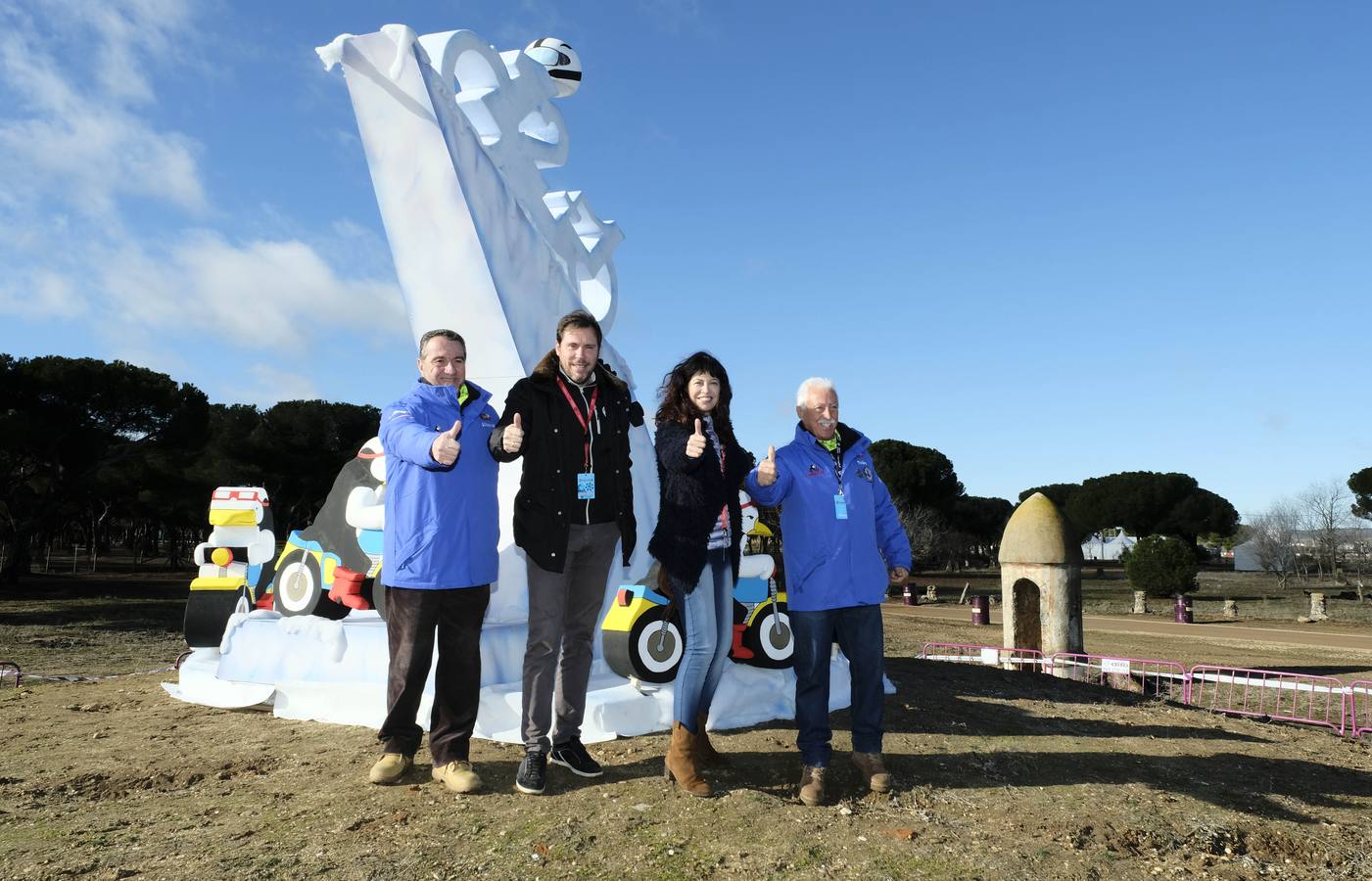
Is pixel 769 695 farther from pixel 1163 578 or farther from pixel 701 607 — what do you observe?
pixel 1163 578

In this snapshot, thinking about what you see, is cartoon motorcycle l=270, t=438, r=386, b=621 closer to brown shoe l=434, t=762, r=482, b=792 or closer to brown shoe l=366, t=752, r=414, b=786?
brown shoe l=366, t=752, r=414, b=786

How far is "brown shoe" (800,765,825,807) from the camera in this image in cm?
329

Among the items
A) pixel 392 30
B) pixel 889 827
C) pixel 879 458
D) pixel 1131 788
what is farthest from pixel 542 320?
pixel 879 458

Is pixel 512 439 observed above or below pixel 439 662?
above

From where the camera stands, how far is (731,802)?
325 centimetres

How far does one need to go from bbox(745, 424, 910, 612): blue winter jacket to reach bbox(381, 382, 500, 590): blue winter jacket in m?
1.09

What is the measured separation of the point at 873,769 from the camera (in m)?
3.50

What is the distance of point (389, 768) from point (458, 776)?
337 mm

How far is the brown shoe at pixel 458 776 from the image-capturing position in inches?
131

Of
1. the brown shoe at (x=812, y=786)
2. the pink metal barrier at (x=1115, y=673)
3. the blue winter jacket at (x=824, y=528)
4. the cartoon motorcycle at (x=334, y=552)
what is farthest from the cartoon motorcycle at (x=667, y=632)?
the pink metal barrier at (x=1115, y=673)

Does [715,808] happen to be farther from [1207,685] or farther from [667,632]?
[1207,685]

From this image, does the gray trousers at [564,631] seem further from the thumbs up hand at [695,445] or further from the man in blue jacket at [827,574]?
the man in blue jacket at [827,574]

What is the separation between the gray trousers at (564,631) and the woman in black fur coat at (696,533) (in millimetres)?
252

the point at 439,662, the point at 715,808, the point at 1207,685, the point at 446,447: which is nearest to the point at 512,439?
the point at 446,447
